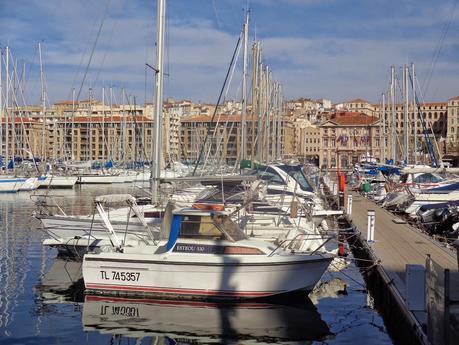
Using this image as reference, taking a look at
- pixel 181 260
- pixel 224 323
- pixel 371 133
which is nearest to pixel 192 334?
pixel 224 323

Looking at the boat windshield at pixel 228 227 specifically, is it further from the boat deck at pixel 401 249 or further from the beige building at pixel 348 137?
the beige building at pixel 348 137

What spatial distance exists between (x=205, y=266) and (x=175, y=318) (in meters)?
1.36

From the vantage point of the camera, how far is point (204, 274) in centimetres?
1543

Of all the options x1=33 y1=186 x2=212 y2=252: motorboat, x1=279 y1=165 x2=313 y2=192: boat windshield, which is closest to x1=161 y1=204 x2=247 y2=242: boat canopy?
x1=33 y1=186 x2=212 y2=252: motorboat

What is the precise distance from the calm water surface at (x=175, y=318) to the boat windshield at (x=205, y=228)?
1.56 metres

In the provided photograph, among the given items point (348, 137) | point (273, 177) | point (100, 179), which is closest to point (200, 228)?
point (273, 177)

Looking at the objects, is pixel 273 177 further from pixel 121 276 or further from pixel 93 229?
pixel 121 276

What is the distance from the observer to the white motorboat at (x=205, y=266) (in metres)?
15.3

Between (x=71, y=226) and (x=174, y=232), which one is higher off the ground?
(x=174, y=232)

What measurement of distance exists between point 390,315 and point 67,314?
280 inches

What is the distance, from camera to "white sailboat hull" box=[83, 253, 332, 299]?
15.3 meters

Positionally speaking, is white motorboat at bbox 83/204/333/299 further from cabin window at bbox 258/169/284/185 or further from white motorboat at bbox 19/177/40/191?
white motorboat at bbox 19/177/40/191

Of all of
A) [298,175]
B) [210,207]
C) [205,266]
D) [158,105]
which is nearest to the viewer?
[205,266]

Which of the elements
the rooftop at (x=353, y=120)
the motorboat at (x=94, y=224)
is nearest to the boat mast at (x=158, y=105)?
the motorboat at (x=94, y=224)
